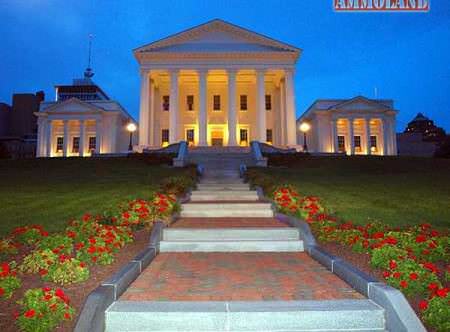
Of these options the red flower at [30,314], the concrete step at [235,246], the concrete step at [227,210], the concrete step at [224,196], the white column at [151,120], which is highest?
the white column at [151,120]

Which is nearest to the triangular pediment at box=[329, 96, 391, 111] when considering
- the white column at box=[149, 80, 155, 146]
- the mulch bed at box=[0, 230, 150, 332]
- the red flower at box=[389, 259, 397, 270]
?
the white column at box=[149, 80, 155, 146]

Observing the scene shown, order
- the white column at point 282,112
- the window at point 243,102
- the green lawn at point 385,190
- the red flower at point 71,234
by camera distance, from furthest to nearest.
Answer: the window at point 243,102, the white column at point 282,112, the green lawn at point 385,190, the red flower at point 71,234

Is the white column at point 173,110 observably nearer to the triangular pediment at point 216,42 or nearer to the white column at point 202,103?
the white column at point 202,103

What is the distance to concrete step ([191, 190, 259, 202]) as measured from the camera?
47.6ft

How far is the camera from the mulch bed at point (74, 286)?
4402mm

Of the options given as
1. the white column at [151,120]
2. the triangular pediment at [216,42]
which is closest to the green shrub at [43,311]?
the white column at [151,120]

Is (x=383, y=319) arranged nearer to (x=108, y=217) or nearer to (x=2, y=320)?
(x=2, y=320)

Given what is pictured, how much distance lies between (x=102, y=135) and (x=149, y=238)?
4383 centimetres

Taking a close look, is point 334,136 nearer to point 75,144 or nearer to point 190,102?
point 190,102

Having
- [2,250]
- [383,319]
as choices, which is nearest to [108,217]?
[2,250]

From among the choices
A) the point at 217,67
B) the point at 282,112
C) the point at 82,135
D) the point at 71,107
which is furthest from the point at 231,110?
the point at 71,107

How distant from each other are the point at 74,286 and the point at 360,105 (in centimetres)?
4835

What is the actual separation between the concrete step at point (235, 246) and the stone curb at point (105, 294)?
42.0 inches

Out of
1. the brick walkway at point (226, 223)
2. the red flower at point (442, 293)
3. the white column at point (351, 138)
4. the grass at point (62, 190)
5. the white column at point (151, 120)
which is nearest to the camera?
the red flower at point (442, 293)
